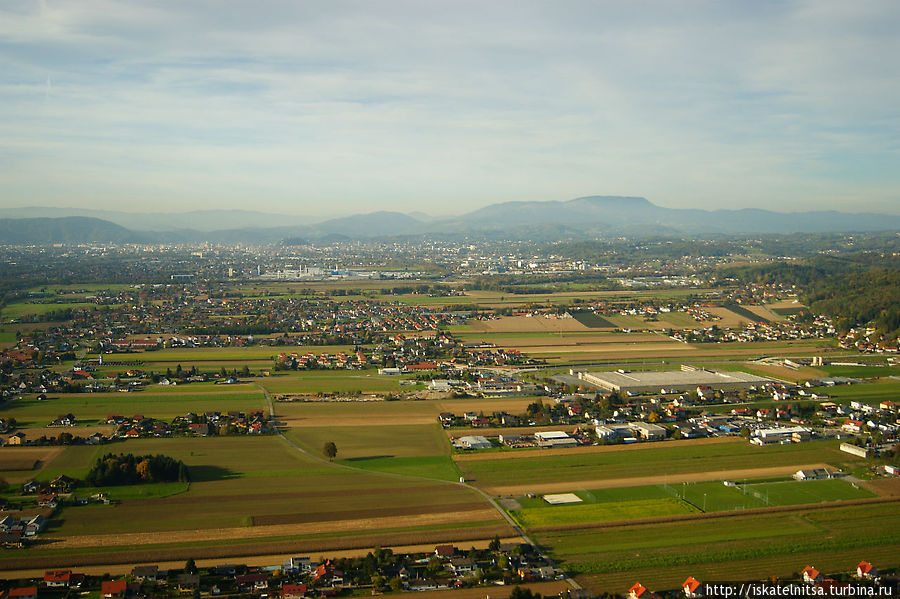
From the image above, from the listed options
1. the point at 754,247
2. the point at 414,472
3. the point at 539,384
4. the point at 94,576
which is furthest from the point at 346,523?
the point at 754,247

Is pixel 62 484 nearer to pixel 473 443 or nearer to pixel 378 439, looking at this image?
pixel 378 439

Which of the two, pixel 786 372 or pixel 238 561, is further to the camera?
pixel 786 372

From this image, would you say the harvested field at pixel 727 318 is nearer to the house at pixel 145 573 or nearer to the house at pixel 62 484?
the house at pixel 62 484

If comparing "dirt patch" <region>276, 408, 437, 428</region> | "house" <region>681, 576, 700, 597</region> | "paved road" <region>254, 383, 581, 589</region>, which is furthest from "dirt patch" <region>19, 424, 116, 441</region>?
"house" <region>681, 576, 700, 597</region>

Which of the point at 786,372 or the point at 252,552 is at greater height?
the point at 786,372

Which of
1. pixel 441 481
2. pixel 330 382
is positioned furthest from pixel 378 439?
pixel 330 382

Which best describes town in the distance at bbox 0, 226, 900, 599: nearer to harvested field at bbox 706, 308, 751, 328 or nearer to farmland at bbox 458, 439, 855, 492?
farmland at bbox 458, 439, 855, 492

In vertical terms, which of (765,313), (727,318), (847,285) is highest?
(847,285)
